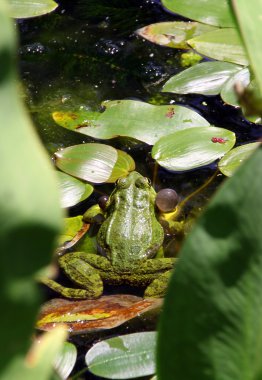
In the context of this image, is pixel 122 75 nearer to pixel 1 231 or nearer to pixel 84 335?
pixel 84 335

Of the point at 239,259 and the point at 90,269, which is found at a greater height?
the point at 239,259

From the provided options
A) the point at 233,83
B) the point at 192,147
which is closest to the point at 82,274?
the point at 192,147

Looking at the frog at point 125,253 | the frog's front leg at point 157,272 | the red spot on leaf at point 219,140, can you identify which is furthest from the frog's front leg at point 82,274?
the red spot on leaf at point 219,140

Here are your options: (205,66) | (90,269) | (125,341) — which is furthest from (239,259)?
(205,66)

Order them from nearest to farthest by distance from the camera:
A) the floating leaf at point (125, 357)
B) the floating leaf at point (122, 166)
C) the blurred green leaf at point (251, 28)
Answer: the blurred green leaf at point (251, 28) < the floating leaf at point (125, 357) < the floating leaf at point (122, 166)

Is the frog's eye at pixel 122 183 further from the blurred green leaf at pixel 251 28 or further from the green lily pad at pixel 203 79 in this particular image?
the blurred green leaf at pixel 251 28

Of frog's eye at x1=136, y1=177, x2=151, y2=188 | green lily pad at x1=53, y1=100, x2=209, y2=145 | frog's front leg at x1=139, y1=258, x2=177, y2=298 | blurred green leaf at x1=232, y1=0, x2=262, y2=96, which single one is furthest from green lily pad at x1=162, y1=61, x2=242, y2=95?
blurred green leaf at x1=232, y1=0, x2=262, y2=96
